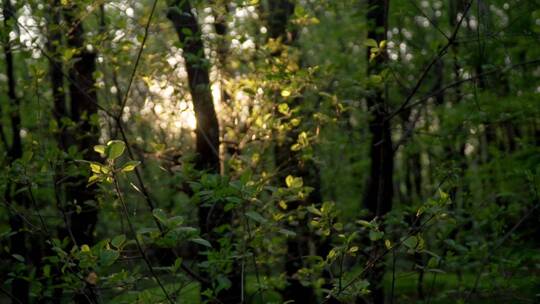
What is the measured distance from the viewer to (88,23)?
44.4ft

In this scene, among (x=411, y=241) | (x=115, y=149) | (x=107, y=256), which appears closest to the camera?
(x=115, y=149)

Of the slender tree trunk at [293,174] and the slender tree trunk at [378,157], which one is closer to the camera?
the slender tree trunk at [378,157]

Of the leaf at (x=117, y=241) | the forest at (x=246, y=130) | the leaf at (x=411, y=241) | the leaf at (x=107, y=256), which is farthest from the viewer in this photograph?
the forest at (x=246, y=130)

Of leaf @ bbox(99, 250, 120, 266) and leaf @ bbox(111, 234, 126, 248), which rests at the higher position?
leaf @ bbox(111, 234, 126, 248)

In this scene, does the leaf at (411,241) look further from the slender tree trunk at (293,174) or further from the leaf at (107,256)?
the slender tree trunk at (293,174)

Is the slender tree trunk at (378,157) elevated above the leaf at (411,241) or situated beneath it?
elevated above

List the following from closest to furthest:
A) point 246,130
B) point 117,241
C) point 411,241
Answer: point 117,241, point 411,241, point 246,130

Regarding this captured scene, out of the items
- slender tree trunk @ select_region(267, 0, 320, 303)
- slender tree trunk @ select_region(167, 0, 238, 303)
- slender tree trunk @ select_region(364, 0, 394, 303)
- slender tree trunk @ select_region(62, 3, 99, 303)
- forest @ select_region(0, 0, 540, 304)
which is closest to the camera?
forest @ select_region(0, 0, 540, 304)

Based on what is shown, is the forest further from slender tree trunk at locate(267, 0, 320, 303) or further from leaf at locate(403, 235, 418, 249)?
leaf at locate(403, 235, 418, 249)

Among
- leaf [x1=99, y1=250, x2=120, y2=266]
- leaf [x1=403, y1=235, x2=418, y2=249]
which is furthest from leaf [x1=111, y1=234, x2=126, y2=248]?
leaf [x1=403, y1=235, x2=418, y2=249]

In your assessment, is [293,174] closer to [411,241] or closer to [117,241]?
[411,241]

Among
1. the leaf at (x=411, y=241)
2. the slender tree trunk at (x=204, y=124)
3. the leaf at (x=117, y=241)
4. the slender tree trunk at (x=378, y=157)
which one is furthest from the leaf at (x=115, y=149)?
the slender tree trunk at (x=204, y=124)

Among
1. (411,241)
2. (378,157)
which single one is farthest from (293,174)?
(411,241)

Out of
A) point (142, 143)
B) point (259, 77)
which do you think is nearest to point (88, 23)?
point (142, 143)
